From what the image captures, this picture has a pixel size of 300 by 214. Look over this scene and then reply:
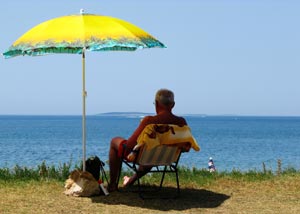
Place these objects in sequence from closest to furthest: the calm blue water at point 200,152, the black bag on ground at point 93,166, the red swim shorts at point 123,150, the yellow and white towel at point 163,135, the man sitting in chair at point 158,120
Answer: the yellow and white towel at point 163,135
the man sitting in chair at point 158,120
the red swim shorts at point 123,150
the black bag on ground at point 93,166
the calm blue water at point 200,152

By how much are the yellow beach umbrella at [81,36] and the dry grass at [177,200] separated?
1.73m

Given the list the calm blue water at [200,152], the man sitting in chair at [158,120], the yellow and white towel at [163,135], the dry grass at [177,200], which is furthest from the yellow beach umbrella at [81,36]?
the calm blue water at [200,152]

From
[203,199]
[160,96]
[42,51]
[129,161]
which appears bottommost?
A: [203,199]

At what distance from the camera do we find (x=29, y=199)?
743 centimetres


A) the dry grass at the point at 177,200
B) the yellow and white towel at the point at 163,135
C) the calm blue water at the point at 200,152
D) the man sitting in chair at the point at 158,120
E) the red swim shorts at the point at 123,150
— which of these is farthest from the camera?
the calm blue water at the point at 200,152

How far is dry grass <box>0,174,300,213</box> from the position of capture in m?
6.98

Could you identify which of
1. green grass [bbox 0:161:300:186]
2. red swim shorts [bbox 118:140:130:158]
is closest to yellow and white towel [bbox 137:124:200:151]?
red swim shorts [bbox 118:140:130:158]

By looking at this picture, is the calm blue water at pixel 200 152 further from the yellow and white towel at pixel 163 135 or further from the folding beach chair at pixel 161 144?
the yellow and white towel at pixel 163 135

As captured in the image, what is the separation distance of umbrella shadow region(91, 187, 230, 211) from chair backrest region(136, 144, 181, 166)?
1.49ft

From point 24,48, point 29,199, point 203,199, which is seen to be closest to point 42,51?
point 24,48

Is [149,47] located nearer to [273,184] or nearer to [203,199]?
[203,199]

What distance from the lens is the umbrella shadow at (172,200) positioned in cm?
721

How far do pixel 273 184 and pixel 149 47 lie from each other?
262 cm

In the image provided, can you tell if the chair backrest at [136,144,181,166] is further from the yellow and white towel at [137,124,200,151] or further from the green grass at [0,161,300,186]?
the green grass at [0,161,300,186]
